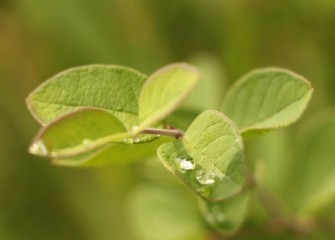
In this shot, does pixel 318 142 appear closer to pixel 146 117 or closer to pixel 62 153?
pixel 146 117

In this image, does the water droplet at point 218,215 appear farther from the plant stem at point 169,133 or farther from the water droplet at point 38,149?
the water droplet at point 38,149

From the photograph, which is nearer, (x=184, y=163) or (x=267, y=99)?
(x=184, y=163)

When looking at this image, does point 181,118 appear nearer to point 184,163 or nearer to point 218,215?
point 218,215

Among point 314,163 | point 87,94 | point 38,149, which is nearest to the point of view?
point 38,149

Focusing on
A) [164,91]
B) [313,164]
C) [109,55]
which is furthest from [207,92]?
[164,91]

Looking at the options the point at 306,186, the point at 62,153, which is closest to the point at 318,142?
the point at 306,186
